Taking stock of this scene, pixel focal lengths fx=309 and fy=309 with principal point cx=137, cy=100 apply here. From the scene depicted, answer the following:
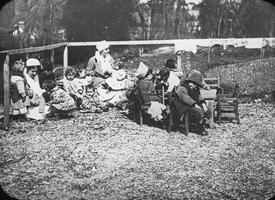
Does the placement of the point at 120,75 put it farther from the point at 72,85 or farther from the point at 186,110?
the point at 186,110

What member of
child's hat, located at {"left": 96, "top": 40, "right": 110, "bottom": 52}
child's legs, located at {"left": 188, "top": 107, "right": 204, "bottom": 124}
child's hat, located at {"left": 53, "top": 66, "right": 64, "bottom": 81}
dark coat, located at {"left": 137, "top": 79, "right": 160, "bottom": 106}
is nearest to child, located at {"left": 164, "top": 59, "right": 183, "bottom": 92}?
dark coat, located at {"left": 137, "top": 79, "right": 160, "bottom": 106}

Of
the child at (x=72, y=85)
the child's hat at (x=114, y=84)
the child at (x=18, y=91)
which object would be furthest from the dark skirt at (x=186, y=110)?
the child at (x=18, y=91)

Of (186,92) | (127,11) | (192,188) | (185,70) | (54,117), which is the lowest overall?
(192,188)

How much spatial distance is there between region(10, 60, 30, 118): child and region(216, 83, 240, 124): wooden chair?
423cm

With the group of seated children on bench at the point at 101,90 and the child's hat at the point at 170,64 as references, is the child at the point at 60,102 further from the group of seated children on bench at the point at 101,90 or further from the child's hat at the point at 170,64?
the child's hat at the point at 170,64

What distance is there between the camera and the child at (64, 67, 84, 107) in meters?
7.48

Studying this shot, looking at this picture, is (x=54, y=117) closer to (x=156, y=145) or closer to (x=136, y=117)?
(x=136, y=117)

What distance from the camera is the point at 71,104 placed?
23.1 ft

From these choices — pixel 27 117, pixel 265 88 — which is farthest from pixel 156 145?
pixel 265 88

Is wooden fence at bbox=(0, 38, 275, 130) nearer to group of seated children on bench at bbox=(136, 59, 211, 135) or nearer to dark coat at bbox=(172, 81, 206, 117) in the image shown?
group of seated children on bench at bbox=(136, 59, 211, 135)

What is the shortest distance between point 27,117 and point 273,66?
5930 mm

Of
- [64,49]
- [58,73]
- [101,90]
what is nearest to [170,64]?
[101,90]

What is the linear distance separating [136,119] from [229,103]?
7.25 feet

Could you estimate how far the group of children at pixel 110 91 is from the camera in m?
6.34
